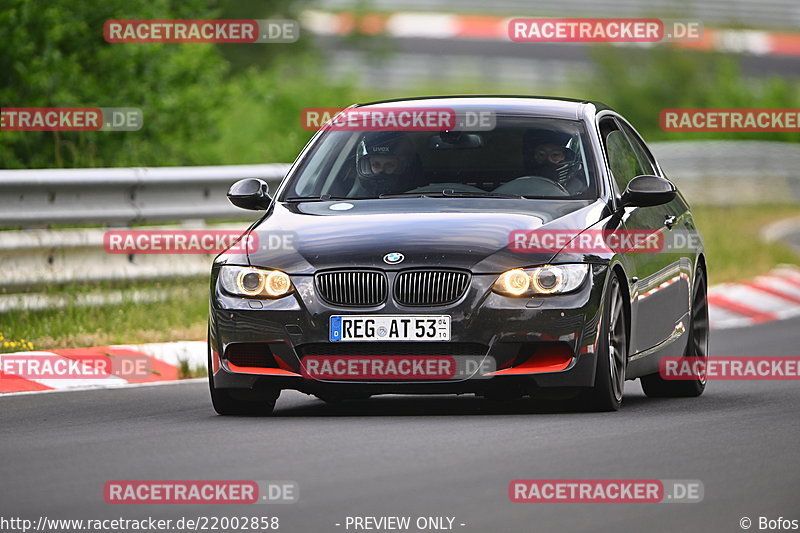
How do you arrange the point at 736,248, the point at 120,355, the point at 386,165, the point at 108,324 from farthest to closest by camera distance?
the point at 736,248, the point at 108,324, the point at 120,355, the point at 386,165

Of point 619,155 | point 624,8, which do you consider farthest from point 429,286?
point 624,8

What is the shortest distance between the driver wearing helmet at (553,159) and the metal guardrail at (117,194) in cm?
463

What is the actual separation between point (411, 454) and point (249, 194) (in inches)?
114

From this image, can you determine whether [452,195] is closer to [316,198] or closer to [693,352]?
[316,198]

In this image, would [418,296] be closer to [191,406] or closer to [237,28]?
[191,406]

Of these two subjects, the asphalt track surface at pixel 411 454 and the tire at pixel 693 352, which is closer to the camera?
the asphalt track surface at pixel 411 454

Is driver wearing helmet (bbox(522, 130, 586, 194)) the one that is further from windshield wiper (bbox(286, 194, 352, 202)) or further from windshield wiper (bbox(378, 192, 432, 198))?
windshield wiper (bbox(286, 194, 352, 202))

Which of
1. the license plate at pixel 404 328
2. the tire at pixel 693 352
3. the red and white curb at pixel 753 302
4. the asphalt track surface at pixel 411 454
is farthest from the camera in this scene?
the red and white curb at pixel 753 302

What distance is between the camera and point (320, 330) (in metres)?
9.44

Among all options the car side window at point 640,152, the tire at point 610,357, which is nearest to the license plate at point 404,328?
the tire at point 610,357

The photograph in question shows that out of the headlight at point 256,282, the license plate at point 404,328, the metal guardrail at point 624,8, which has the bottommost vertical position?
the metal guardrail at point 624,8

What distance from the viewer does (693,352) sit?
38.9 ft

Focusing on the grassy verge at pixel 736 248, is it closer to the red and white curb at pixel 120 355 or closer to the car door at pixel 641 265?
the red and white curb at pixel 120 355

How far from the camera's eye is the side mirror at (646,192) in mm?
10445
